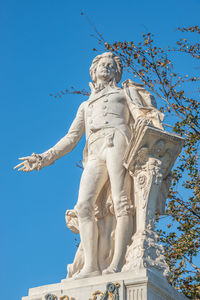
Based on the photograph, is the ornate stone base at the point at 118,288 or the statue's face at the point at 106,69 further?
the statue's face at the point at 106,69

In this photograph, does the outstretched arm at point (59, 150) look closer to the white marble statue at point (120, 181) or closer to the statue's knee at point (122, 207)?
the white marble statue at point (120, 181)

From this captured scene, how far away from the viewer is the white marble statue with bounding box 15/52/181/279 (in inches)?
341

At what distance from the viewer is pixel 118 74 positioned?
1038 centimetres

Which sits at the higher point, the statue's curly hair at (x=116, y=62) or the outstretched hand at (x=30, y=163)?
the statue's curly hair at (x=116, y=62)

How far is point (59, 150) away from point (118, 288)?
311 centimetres

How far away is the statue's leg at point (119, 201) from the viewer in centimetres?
864

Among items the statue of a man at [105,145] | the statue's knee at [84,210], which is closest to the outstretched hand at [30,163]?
the statue of a man at [105,145]

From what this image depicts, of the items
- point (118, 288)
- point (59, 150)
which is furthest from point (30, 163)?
point (118, 288)

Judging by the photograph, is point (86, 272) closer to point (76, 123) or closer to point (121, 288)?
point (121, 288)

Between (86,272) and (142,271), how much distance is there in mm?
1232

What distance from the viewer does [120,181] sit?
9055 mm

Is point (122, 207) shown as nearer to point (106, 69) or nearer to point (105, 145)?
point (105, 145)

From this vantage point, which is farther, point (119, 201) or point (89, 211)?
point (89, 211)

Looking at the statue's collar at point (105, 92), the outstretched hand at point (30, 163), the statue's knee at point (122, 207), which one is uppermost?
the statue's collar at point (105, 92)
